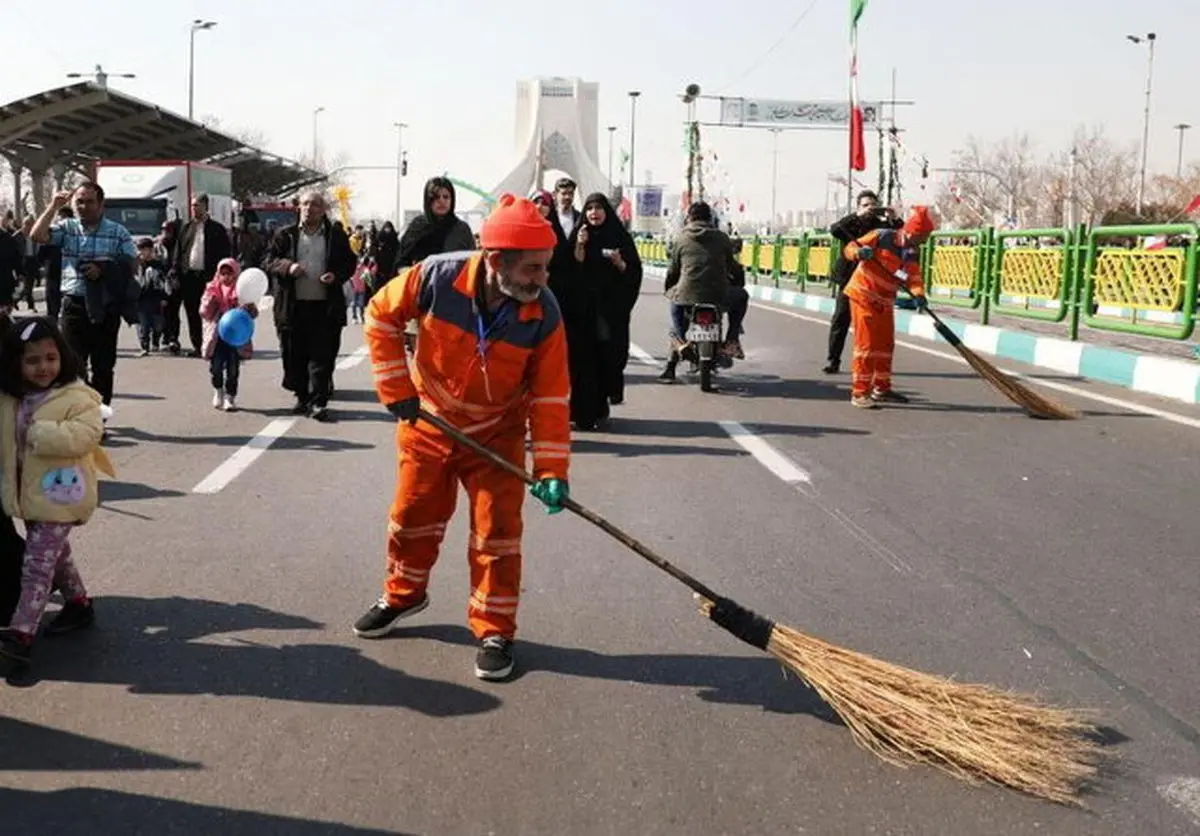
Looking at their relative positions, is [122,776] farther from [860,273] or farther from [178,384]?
[178,384]

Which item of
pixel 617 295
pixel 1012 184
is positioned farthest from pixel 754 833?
pixel 1012 184

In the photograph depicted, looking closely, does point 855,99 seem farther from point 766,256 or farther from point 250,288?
point 250,288

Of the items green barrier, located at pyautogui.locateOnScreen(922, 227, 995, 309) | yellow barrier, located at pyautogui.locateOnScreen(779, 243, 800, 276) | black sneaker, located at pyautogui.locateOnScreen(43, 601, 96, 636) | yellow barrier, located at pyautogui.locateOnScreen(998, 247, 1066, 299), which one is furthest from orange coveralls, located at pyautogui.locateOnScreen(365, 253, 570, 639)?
yellow barrier, located at pyautogui.locateOnScreen(779, 243, 800, 276)

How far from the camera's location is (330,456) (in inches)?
333

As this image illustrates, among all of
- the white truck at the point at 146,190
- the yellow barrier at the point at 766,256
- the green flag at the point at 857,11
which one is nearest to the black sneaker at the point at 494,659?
the white truck at the point at 146,190

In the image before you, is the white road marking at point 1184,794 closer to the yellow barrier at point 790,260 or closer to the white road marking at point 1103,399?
the white road marking at point 1103,399

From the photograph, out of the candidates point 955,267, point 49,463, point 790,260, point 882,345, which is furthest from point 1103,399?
point 790,260

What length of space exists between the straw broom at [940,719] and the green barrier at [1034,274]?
11787 mm

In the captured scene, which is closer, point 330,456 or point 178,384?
point 330,456

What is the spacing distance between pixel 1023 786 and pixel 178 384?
10494 millimetres

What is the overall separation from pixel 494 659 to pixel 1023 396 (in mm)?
7166

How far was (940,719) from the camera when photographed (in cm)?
361

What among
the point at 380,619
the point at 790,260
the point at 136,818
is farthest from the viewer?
the point at 790,260

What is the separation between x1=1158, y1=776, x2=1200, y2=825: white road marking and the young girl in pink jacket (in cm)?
839
